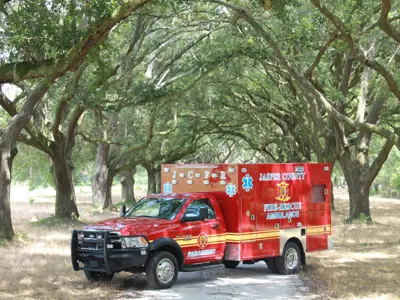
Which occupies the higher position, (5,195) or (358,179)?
(358,179)

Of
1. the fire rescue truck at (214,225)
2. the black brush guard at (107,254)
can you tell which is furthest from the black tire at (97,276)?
the black brush guard at (107,254)

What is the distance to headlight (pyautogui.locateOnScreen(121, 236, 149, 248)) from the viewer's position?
1227 cm

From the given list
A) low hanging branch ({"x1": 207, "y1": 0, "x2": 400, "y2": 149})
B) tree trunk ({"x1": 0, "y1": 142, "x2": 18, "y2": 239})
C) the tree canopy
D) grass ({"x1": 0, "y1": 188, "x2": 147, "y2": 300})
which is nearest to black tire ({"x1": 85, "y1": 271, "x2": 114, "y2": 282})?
grass ({"x1": 0, "y1": 188, "x2": 147, "y2": 300})

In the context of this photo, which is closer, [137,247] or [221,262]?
[137,247]

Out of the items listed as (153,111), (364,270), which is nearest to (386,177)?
(153,111)

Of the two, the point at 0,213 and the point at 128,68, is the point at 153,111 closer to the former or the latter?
the point at 128,68

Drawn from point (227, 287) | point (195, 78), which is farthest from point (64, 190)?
point (227, 287)

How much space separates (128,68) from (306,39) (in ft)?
30.9

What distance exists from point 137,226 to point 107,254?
2.65 feet

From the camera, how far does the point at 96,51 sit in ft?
41.1

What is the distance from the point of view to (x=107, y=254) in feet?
40.2

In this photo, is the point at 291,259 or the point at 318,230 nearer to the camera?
the point at 291,259

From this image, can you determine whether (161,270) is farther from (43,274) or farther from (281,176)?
(281,176)

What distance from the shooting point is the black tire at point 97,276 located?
43.3ft
